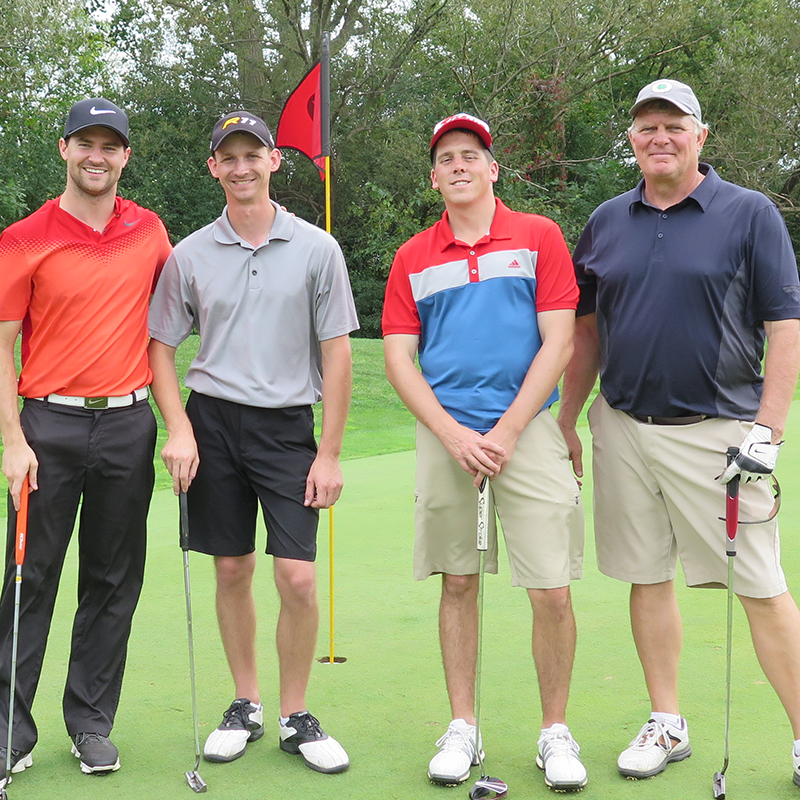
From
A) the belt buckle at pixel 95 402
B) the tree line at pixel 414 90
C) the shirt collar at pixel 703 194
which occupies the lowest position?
the belt buckle at pixel 95 402

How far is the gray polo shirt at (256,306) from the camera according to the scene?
3.00 m

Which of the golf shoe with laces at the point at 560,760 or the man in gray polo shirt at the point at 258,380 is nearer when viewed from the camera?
the golf shoe with laces at the point at 560,760

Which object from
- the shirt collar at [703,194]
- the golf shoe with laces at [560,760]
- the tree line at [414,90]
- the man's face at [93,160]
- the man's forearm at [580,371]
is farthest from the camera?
the tree line at [414,90]

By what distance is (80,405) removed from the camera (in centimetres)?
290

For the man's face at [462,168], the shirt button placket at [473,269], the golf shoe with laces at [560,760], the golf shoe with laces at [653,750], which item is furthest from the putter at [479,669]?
the man's face at [462,168]

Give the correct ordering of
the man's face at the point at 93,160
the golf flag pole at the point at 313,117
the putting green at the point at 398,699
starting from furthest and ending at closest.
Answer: the golf flag pole at the point at 313,117 < the man's face at the point at 93,160 < the putting green at the point at 398,699

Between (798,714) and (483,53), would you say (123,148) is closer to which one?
(798,714)

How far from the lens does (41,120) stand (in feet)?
52.4

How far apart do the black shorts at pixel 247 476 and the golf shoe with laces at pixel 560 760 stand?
86 cm

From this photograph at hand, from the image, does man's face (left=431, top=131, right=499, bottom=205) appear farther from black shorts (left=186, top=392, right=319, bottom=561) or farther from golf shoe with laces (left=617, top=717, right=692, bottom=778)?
golf shoe with laces (left=617, top=717, right=692, bottom=778)

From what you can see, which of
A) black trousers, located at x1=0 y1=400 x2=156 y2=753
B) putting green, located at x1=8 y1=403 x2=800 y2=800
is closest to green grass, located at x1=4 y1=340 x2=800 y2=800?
putting green, located at x1=8 y1=403 x2=800 y2=800

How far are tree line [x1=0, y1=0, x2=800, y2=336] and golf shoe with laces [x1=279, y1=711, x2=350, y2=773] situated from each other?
50.4ft

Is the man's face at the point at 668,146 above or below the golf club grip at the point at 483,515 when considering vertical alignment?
above

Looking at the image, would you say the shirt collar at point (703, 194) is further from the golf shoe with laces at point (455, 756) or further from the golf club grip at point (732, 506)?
the golf shoe with laces at point (455, 756)
